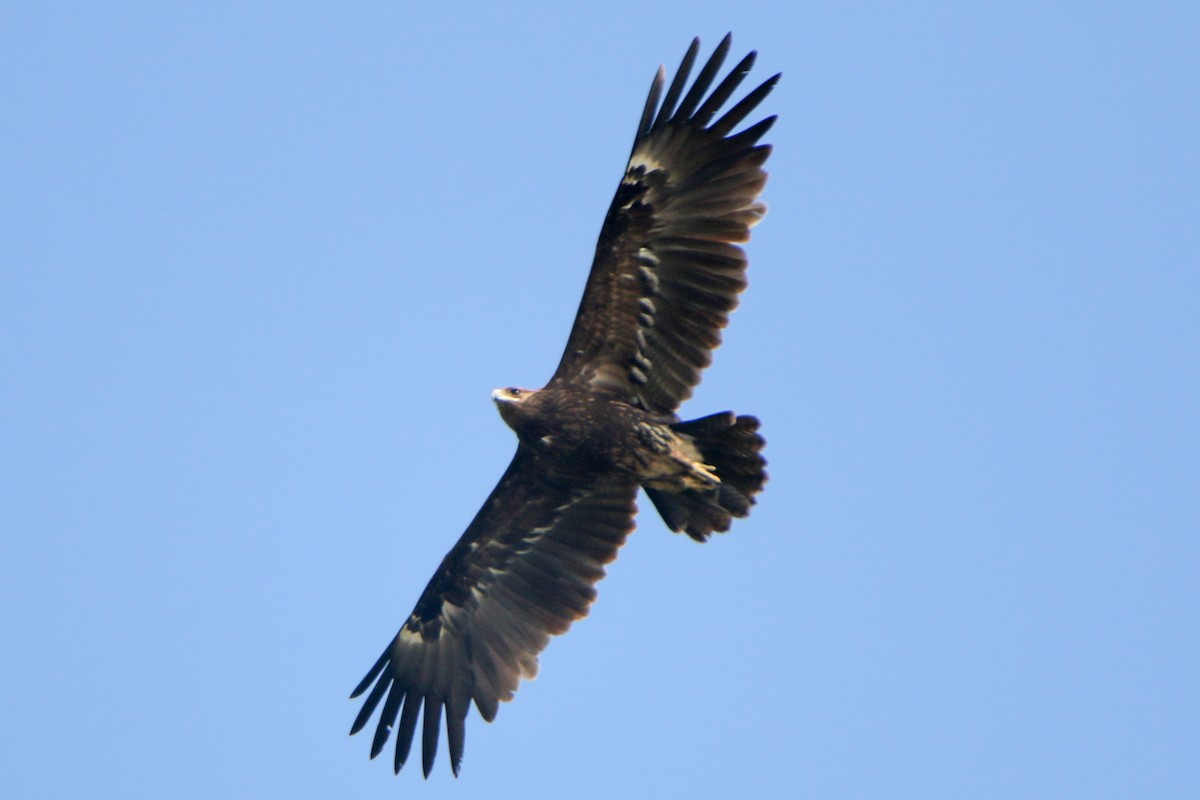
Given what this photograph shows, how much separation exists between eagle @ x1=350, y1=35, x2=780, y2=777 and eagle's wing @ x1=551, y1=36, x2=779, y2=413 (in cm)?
1

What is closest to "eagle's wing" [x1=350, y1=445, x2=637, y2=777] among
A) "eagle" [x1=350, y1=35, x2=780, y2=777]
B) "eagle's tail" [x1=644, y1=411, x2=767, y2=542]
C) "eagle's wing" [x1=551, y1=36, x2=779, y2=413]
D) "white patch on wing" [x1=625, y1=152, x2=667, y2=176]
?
"eagle" [x1=350, y1=35, x2=780, y2=777]

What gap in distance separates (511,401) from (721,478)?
1687mm

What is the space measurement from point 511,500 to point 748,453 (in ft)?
7.63

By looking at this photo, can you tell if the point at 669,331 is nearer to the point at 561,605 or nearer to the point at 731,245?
the point at 731,245

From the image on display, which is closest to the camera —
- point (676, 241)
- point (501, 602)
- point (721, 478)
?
point (676, 241)

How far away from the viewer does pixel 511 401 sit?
12508 millimetres

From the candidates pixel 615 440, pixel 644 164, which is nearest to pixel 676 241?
pixel 644 164

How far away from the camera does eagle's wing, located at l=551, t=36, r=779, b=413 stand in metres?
11.8

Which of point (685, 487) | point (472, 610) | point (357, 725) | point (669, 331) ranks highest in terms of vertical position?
point (669, 331)

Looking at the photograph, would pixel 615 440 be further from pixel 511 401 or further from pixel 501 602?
pixel 501 602

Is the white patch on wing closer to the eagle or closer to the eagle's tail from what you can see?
the eagle

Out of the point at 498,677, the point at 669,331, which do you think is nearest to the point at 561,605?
the point at 498,677

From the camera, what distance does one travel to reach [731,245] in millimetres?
11867

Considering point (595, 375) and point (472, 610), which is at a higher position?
point (595, 375)
